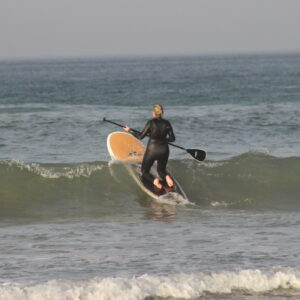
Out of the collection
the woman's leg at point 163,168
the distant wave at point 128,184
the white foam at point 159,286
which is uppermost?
the woman's leg at point 163,168

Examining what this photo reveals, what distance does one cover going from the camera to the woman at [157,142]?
42.4ft

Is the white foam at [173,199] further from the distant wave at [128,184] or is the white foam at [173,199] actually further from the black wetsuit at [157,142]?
the distant wave at [128,184]

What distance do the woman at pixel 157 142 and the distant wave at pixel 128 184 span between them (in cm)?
85

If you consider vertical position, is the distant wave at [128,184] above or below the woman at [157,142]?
below

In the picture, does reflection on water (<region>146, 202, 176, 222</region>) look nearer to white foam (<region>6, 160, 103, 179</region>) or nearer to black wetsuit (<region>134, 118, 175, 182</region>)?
black wetsuit (<region>134, 118, 175, 182</region>)

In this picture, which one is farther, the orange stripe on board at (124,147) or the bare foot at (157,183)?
the orange stripe on board at (124,147)

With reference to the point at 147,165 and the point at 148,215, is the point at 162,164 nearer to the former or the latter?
the point at 147,165

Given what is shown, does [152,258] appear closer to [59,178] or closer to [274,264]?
[274,264]

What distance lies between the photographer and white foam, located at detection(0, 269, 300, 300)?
24.9 ft

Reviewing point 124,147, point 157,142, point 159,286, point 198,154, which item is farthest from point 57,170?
point 159,286

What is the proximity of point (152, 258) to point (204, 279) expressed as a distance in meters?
1.26

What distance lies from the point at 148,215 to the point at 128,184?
2.61m

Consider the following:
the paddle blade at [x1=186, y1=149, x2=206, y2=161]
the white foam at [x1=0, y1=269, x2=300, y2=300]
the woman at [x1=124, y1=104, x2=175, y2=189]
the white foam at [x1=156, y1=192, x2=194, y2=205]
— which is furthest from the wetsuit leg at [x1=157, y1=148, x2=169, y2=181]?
the white foam at [x1=0, y1=269, x2=300, y2=300]

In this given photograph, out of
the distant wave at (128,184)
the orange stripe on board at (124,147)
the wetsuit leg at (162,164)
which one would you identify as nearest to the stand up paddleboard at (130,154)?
the orange stripe on board at (124,147)
